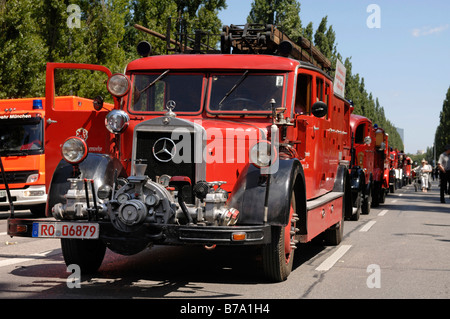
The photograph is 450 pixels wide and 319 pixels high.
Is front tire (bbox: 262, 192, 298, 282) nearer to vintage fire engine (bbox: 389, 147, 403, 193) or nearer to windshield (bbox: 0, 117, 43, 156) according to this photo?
windshield (bbox: 0, 117, 43, 156)

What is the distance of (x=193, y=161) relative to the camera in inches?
280

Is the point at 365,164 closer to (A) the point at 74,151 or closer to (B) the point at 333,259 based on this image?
(B) the point at 333,259

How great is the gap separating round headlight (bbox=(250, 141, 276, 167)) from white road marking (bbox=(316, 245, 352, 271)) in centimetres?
228

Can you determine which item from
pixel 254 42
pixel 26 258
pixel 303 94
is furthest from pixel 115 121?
pixel 254 42

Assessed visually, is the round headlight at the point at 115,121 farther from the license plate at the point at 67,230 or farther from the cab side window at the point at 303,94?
the cab side window at the point at 303,94

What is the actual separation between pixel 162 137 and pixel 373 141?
1423 cm

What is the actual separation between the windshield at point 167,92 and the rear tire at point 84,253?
166cm

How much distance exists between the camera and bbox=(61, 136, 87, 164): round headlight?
686 centimetres

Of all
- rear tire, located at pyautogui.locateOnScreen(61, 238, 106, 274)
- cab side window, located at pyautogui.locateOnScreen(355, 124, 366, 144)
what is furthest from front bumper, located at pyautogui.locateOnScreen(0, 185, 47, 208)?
rear tire, located at pyautogui.locateOnScreen(61, 238, 106, 274)

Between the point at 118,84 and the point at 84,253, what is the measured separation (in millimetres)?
1918

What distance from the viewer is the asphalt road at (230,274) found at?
6.64 meters
